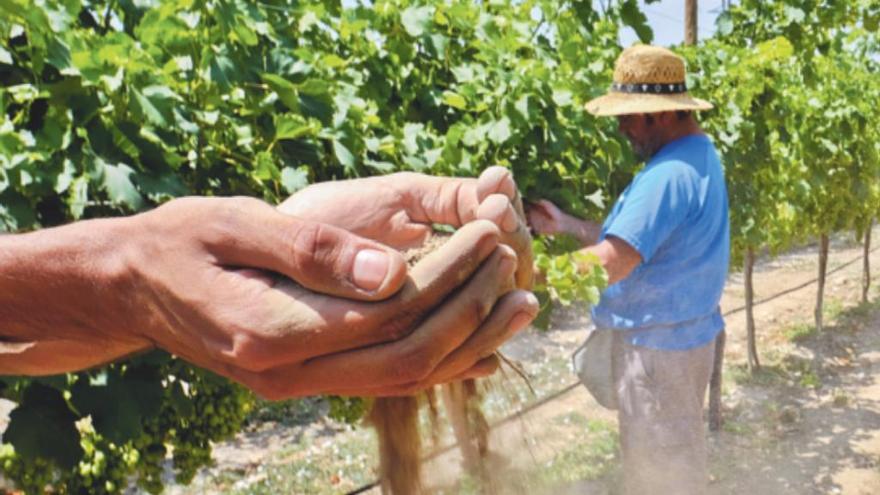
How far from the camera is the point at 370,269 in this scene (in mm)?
1008

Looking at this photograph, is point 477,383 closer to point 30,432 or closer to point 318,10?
point 30,432

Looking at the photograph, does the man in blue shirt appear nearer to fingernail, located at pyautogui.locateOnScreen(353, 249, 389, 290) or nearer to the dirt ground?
the dirt ground

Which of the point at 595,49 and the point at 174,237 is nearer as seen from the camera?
the point at 174,237

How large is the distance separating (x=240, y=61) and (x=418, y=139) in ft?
2.14

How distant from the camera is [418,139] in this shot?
2555 mm

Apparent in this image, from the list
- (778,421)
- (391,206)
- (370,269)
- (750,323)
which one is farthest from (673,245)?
(750,323)

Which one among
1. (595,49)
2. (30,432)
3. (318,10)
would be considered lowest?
(30,432)

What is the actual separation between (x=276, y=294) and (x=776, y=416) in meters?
6.06

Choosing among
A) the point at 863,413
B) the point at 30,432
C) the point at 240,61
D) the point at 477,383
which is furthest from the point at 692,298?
the point at 863,413

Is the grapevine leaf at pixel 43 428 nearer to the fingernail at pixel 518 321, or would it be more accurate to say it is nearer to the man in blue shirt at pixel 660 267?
the fingernail at pixel 518 321

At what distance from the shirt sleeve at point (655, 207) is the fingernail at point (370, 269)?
6.71ft

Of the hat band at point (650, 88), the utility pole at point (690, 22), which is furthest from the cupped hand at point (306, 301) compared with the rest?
the utility pole at point (690, 22)

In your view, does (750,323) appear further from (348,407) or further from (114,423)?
(114,423)

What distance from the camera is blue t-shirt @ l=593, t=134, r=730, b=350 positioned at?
9.78 feet
